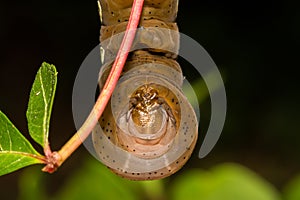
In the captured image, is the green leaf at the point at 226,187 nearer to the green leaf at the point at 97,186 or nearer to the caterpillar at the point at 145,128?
Result: the green leaf at the point at 97,186

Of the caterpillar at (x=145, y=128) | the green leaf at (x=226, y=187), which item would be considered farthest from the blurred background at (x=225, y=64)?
the caterpillar at (x=145, y=128)

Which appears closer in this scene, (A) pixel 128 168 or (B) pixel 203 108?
A: (A) pixel 128 168

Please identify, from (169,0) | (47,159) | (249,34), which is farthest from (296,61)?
(47,159)

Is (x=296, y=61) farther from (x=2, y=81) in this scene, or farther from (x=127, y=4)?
(x=127, y=4)

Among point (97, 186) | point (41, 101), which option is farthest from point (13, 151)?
point (97, 186)

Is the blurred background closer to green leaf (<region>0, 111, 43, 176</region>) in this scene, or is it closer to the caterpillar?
the caterpillar

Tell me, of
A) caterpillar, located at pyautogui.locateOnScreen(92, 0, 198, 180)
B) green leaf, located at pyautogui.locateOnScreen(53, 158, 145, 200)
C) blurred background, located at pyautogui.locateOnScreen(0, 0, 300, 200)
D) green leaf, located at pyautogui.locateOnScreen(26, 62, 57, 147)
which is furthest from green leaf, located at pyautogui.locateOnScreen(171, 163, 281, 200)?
blurred background, located at pyautogui.locateOnScreen(0, 0, 300, 200)

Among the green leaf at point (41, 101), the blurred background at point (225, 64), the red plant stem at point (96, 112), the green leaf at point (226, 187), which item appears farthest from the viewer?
the blurred background at point (225, 64)
